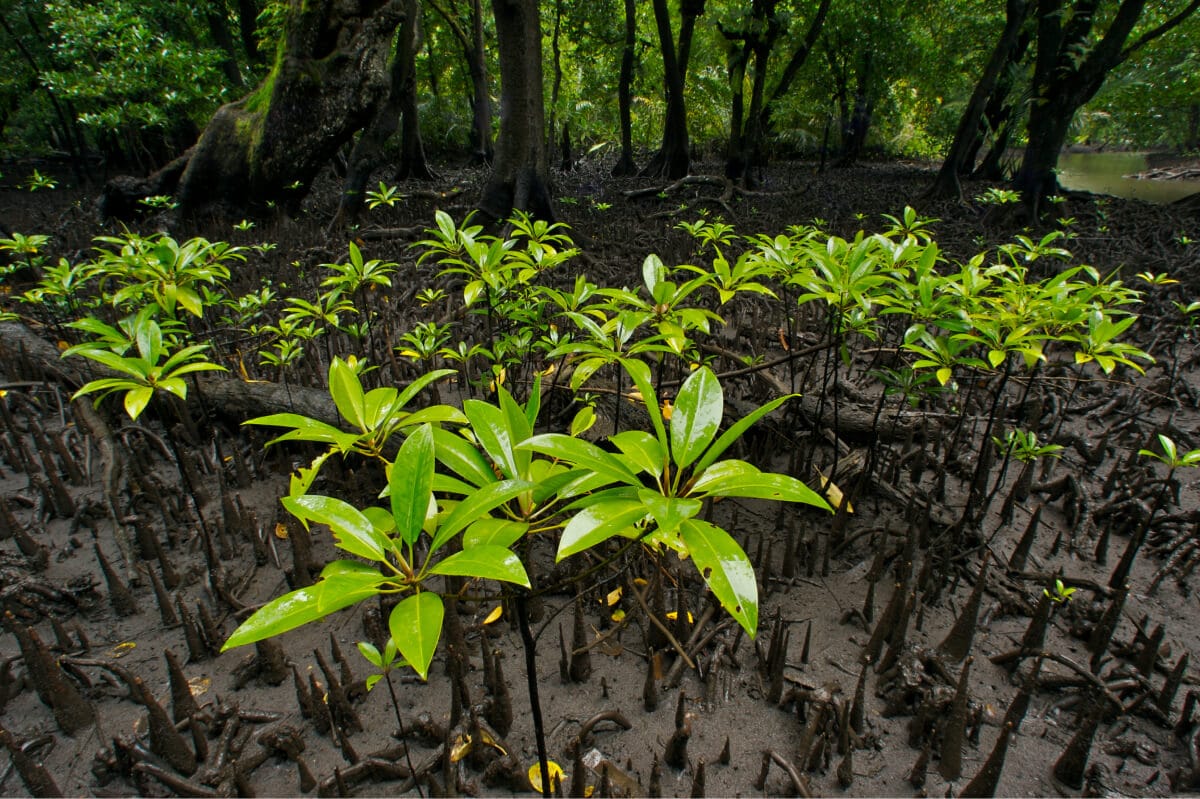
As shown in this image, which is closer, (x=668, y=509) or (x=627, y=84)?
(x=668, y=509)

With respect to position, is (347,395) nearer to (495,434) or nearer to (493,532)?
(495,434)

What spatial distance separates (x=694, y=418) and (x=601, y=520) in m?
0.22

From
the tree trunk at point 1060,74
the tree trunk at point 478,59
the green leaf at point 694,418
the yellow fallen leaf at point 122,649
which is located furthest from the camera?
the tree trunk at point 478,59

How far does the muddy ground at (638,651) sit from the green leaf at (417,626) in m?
0.37

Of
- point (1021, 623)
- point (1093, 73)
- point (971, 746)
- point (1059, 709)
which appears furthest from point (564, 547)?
point (1093, 73)

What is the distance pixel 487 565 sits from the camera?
0.58 meters

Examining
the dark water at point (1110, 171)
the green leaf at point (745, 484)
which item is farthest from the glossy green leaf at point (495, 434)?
the dark water at point (1110, 171)

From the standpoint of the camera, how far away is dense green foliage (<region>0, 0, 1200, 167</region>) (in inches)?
292

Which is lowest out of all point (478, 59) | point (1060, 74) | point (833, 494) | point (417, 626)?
point (833, 494)

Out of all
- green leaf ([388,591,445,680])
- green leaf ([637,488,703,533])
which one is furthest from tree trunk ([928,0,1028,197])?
→ green leaf ([388,591,445,680])

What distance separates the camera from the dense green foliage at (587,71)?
743cm

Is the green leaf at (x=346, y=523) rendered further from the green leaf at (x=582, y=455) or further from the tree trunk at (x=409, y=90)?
the tree trunk at (x=409, y=90)

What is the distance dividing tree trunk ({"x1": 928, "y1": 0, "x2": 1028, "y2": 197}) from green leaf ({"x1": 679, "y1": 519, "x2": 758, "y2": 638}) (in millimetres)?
9717

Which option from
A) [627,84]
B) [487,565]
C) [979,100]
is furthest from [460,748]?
[627,84]
